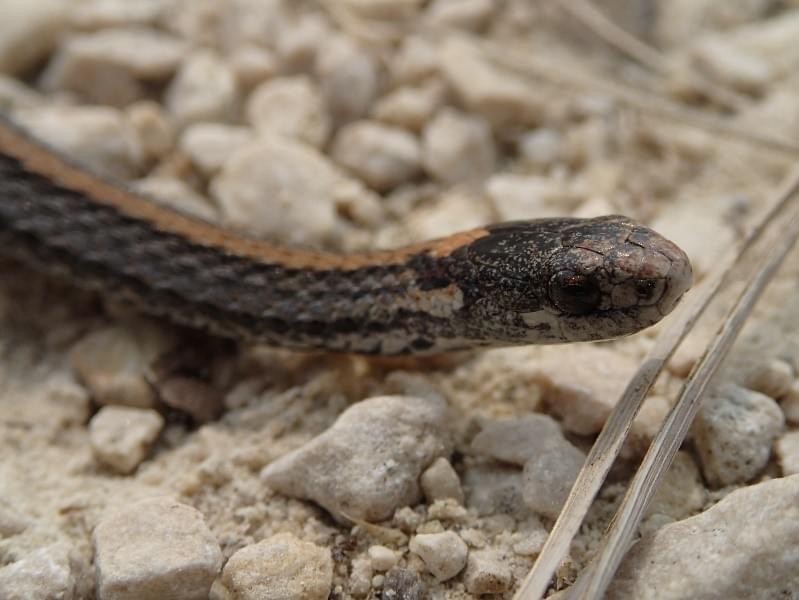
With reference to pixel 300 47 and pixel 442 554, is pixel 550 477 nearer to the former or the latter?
pixel 442 554

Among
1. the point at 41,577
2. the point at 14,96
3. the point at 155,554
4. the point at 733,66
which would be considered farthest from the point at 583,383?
the point at 14,96

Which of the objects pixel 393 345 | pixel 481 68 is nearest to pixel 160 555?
pixel 393 345

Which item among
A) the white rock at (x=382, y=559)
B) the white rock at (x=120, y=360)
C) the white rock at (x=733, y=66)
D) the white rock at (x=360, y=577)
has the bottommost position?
the white rock at (x=120, y=360)

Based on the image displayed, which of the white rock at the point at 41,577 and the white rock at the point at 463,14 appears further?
the white rock at the point at 463,14

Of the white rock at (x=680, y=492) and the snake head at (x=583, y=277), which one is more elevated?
the snake head at (x=583, y=277)

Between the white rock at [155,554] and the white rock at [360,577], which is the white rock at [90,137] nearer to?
the white rock at [155,554]

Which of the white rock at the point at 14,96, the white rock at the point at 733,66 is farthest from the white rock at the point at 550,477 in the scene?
the white rock at the point at 14,96

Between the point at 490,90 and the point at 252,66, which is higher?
the point at 490,90
